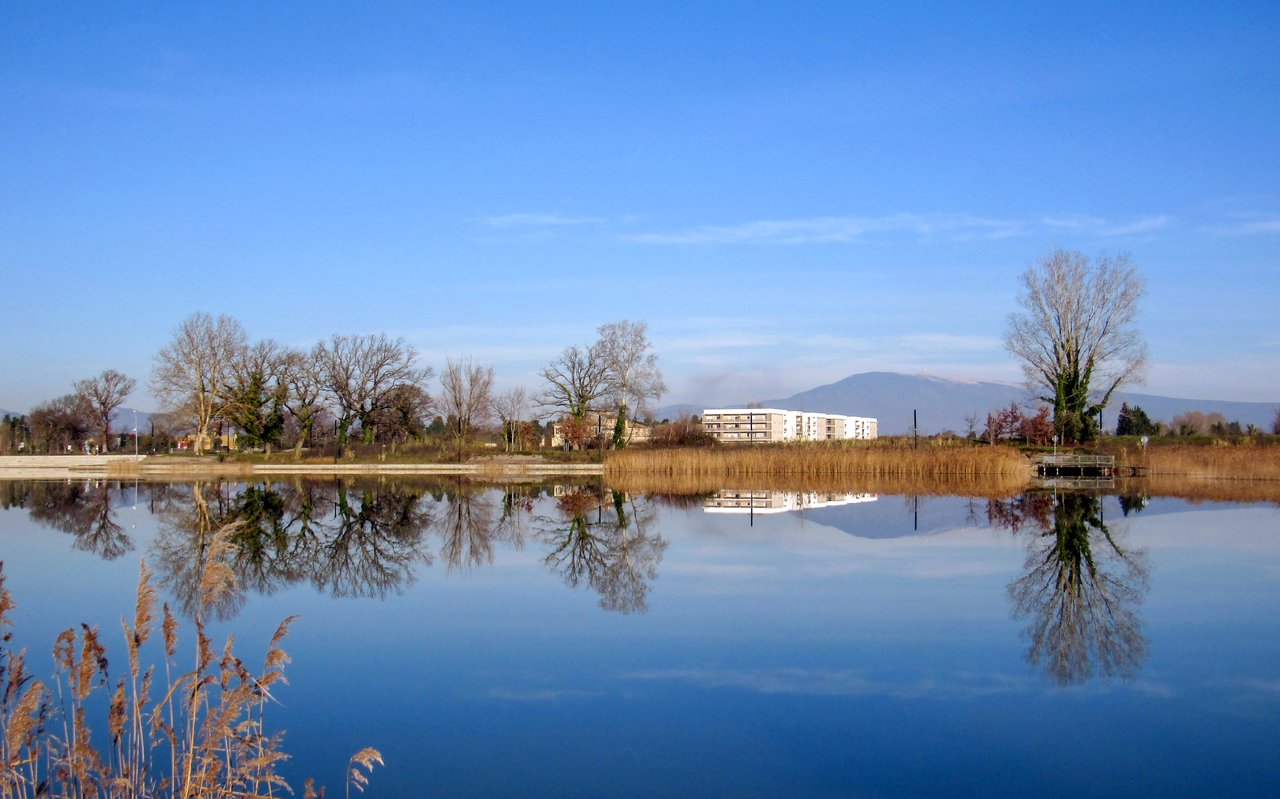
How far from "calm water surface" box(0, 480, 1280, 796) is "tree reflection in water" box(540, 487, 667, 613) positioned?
3.8 inches

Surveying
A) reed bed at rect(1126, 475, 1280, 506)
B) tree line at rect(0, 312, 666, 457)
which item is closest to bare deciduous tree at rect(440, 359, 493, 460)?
tree line at rect(0, 312, 666, 457)

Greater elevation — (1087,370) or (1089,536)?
(1087,370)

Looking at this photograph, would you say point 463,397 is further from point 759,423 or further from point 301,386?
point 759,423

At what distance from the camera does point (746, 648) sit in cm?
812

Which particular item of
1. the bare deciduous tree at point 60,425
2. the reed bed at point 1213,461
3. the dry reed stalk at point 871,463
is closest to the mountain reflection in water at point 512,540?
the dry reed stalk at point 871,463

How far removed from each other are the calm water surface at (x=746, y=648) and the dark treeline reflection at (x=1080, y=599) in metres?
0.05

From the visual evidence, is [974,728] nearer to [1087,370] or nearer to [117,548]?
[117,548]

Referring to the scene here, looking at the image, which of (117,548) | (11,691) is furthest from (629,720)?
(117,548)

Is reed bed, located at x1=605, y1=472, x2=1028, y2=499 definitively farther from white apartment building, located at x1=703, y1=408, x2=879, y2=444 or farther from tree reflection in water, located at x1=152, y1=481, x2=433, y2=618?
white apartment building, located at x1=703, y1=408, x2=879, y2=444

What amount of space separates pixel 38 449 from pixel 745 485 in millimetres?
50189

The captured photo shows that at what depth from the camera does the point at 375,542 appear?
15906 millimetres

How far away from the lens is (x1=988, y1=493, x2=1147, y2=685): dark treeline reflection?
7703mm

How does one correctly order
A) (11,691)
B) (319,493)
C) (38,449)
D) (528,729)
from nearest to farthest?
(11,691), (528,729), (319,493), (38,449)

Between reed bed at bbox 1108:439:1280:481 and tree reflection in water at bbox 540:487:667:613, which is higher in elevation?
reed bed at bbox 1108:439:1280:481
